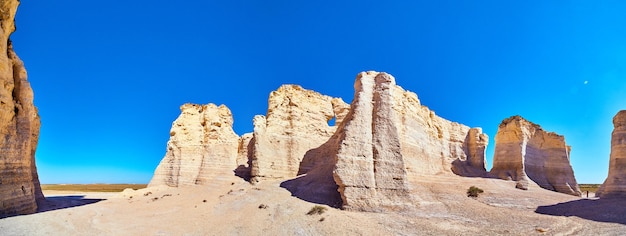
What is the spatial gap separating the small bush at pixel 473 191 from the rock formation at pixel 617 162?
8.52 m

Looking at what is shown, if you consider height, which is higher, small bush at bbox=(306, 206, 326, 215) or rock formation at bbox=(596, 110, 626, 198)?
rock formation at bbox=(596, 110, 626, 198)

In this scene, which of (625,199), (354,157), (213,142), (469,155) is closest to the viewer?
(354,157)

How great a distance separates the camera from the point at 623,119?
77.9 feet

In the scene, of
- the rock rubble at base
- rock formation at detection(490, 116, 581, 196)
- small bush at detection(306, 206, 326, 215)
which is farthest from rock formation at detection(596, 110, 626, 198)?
small bush at detection(306, 206, 326, 215)

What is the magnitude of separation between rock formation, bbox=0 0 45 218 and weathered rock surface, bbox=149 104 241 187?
11623 millimetres

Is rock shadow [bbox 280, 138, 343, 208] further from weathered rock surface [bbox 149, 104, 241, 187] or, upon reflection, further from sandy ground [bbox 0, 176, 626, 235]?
weathered rock surface [bbox 149, 104, 241, 187]

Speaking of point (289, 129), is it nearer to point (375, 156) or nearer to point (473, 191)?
point (375, 156)

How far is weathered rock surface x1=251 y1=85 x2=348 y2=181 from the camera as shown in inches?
966

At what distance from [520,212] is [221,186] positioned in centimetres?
1879

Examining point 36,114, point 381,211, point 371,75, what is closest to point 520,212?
point 381,211

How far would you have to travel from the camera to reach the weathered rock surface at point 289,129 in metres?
24.5

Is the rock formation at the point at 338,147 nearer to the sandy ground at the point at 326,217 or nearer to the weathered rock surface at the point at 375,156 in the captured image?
the weathered rock surface at the point at 375,156

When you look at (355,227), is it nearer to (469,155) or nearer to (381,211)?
(381,211)

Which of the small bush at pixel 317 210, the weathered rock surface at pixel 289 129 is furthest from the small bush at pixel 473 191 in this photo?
the weathered rock surface at pixel 289 129
